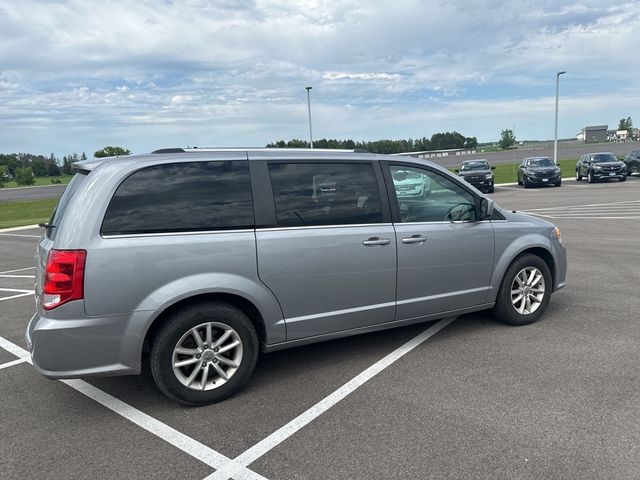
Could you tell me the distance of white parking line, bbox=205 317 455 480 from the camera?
116 inches

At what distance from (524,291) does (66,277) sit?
4.09 metres

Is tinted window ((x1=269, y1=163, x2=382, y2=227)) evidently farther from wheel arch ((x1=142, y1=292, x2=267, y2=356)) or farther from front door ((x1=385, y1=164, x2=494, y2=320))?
wheel arch ((x1=142, y1=292, x2=267, y2=356))

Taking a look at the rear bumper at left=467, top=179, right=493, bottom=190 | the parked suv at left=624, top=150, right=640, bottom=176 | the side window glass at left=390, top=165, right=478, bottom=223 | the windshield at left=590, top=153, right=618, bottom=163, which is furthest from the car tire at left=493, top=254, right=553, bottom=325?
the parked suv at left=624, top=150, right=640, bottom=176

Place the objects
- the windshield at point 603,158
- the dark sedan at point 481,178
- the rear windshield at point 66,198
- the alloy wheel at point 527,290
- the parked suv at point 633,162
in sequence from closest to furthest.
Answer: the rear windshield at point 66,198 → the alloy wheel at point 527,290 → the dark sedan at point 481,178 → the windshield at point 603,158 → the parked suv at point 633,162

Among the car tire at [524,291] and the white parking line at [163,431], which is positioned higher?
the car tire at [524,291]

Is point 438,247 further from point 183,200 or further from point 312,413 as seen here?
point 183,200

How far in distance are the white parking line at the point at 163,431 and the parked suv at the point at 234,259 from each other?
0.84 ft

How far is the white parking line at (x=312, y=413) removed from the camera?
2938mm

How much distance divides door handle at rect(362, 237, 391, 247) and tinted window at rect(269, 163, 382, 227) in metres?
0.16

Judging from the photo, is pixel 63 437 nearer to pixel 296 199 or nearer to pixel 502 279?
pixel 296 199

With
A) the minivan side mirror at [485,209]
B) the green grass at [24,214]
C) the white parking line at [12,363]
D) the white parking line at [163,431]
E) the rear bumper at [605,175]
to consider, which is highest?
the minivan side mirror at [485,209]

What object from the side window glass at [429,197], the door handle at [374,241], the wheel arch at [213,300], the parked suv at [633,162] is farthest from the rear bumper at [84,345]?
the parked suv at [633,162]

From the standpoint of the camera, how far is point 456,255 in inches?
181

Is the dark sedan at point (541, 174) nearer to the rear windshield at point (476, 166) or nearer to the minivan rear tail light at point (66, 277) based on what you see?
the rear windshield at point (476, 166)
